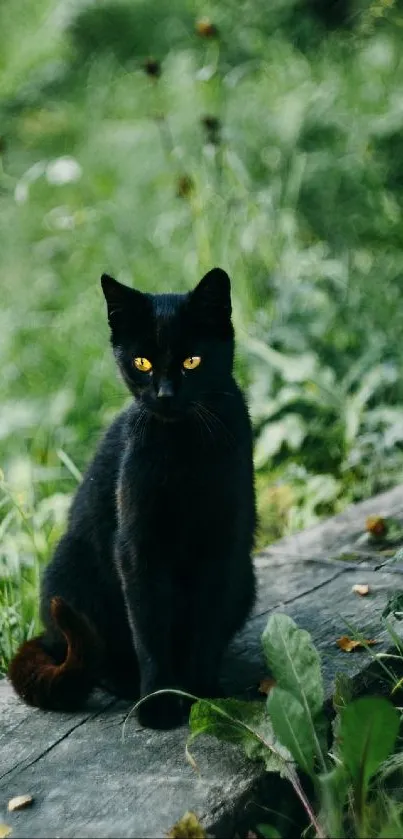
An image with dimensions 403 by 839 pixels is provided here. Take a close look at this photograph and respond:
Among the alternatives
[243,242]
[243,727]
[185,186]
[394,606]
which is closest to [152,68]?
[185,186]

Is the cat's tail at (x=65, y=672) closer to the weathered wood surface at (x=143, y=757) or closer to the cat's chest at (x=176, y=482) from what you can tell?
the weathered wood surface at (x=143, y=757)

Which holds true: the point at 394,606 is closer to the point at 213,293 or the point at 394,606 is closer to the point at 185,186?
the point at 213,293

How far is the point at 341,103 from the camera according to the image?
16.0ft

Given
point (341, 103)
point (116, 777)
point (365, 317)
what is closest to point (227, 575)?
point (116, 777)

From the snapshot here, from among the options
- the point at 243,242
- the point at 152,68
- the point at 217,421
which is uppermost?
the point at 152,68

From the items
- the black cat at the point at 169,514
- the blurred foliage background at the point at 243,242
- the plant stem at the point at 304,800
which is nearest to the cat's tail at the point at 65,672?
the black cat at the point at 169,514

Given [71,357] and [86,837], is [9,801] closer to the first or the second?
[86,837]

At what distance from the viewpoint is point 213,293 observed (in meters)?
1.98

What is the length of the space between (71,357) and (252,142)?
1.35 meters

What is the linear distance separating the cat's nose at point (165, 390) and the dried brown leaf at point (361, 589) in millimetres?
873

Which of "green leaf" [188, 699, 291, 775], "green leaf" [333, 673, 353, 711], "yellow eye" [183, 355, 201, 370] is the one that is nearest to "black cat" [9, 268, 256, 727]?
"yellow eye" [183, 355, 201, 370]

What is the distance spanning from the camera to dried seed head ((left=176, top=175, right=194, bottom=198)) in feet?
13.4

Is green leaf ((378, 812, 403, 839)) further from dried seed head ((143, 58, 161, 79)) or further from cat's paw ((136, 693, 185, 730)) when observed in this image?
dried seed head ((143, 58, 161, 79))

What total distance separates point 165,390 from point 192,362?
0.34 ft
